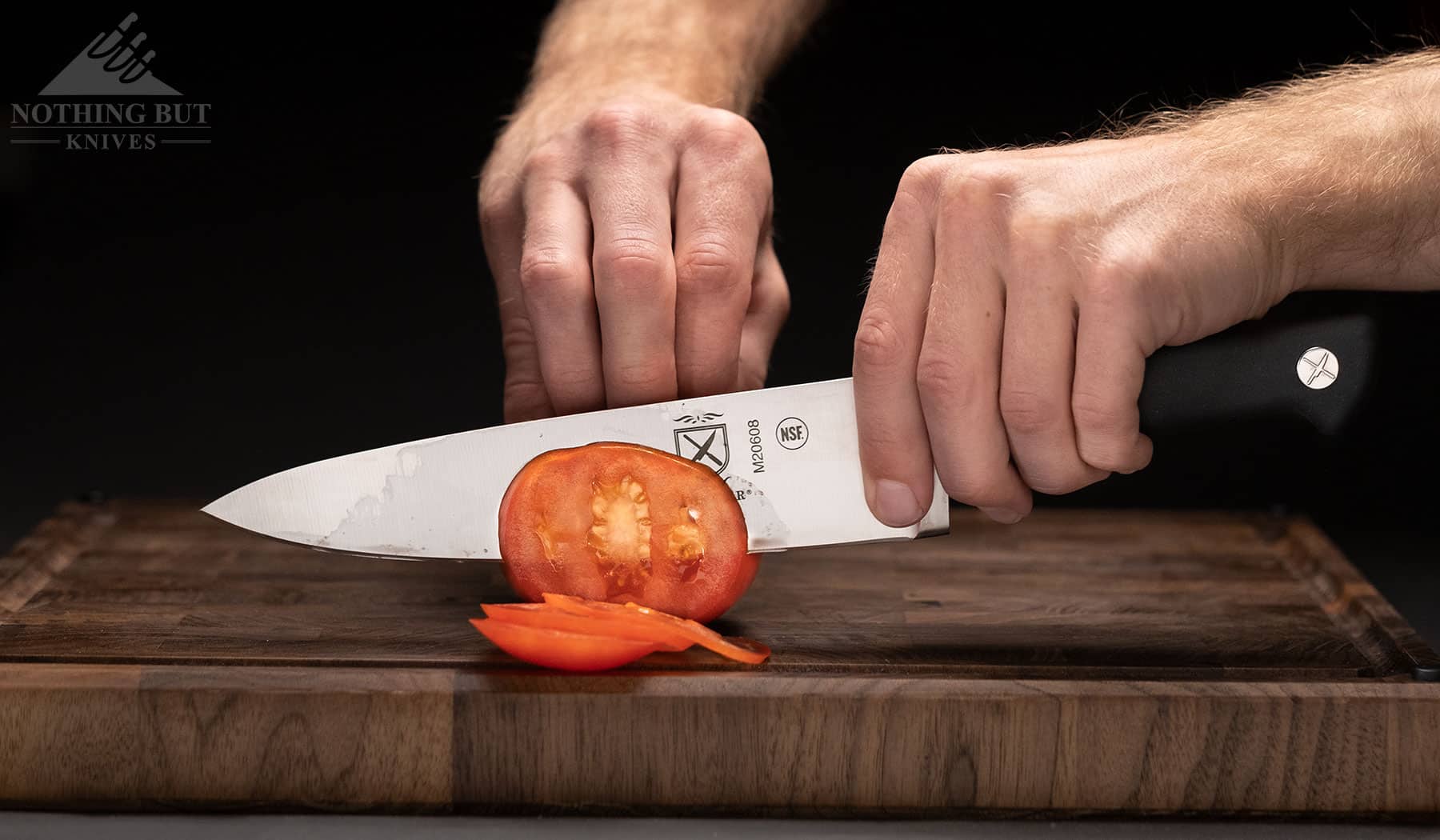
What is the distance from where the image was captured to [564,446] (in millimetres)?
1711

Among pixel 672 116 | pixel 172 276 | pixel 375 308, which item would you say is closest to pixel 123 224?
pixel 172 276

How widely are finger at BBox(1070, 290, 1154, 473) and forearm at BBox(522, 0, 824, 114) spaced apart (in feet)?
3.13

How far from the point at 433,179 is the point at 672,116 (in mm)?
1299

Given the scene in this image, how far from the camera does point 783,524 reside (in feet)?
5.59

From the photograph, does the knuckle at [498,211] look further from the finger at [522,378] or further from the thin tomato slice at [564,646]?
the thin tomato slice at [564,646]

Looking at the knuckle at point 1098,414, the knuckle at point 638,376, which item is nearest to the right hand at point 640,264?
the knuckle at point 638,376

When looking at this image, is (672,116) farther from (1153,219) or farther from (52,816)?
(52,816)

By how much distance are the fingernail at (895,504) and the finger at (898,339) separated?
0.09 feet

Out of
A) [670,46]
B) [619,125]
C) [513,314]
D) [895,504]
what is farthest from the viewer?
[670,46]

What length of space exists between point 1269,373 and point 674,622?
72 cm

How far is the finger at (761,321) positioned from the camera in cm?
195

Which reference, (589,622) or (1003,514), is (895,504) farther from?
(589,622)

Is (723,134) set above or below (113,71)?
below

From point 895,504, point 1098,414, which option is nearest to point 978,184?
point 1098,414
